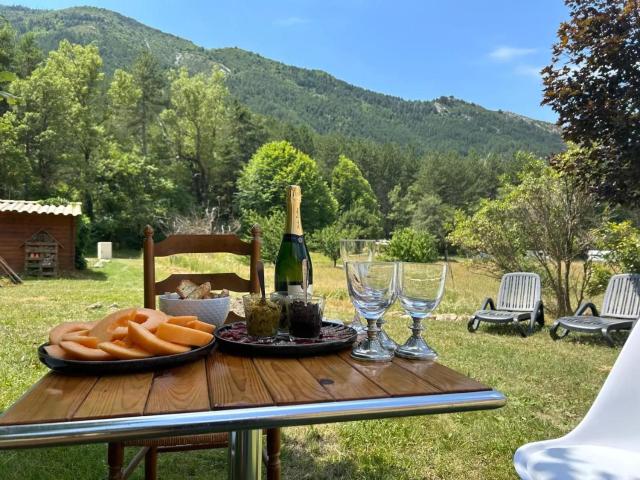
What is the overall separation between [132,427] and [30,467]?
1.83 meters

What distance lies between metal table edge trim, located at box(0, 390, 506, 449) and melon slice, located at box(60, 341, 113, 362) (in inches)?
8.4

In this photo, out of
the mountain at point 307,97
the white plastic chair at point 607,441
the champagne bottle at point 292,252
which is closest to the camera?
the white plastic chair at point 607,441

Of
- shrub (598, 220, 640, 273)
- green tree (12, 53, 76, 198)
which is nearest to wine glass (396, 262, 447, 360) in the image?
shrub (598, 220, 640, 273)

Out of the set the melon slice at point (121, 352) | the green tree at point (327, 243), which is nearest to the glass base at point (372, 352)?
the melon slice at point (121, 352)

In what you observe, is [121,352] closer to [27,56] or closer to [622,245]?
[622,245]

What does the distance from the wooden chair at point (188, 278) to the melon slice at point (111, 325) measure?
523 millimetres

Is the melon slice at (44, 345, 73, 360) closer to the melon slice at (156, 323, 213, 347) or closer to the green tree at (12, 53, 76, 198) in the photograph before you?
the melon slice at (156, 323, 213, 347)

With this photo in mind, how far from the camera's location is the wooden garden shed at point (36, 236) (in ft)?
32.2

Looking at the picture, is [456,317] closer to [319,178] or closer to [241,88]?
[319,178]

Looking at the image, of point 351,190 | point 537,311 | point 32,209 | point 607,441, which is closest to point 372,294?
point 607,441

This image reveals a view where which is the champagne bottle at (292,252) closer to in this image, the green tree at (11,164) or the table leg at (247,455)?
the table leg at (247,455)

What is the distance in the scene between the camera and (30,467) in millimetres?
2043

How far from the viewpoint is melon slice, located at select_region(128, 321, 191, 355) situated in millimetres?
862

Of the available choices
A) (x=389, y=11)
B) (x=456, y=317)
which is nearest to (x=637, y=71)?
(x=456, y=317)
